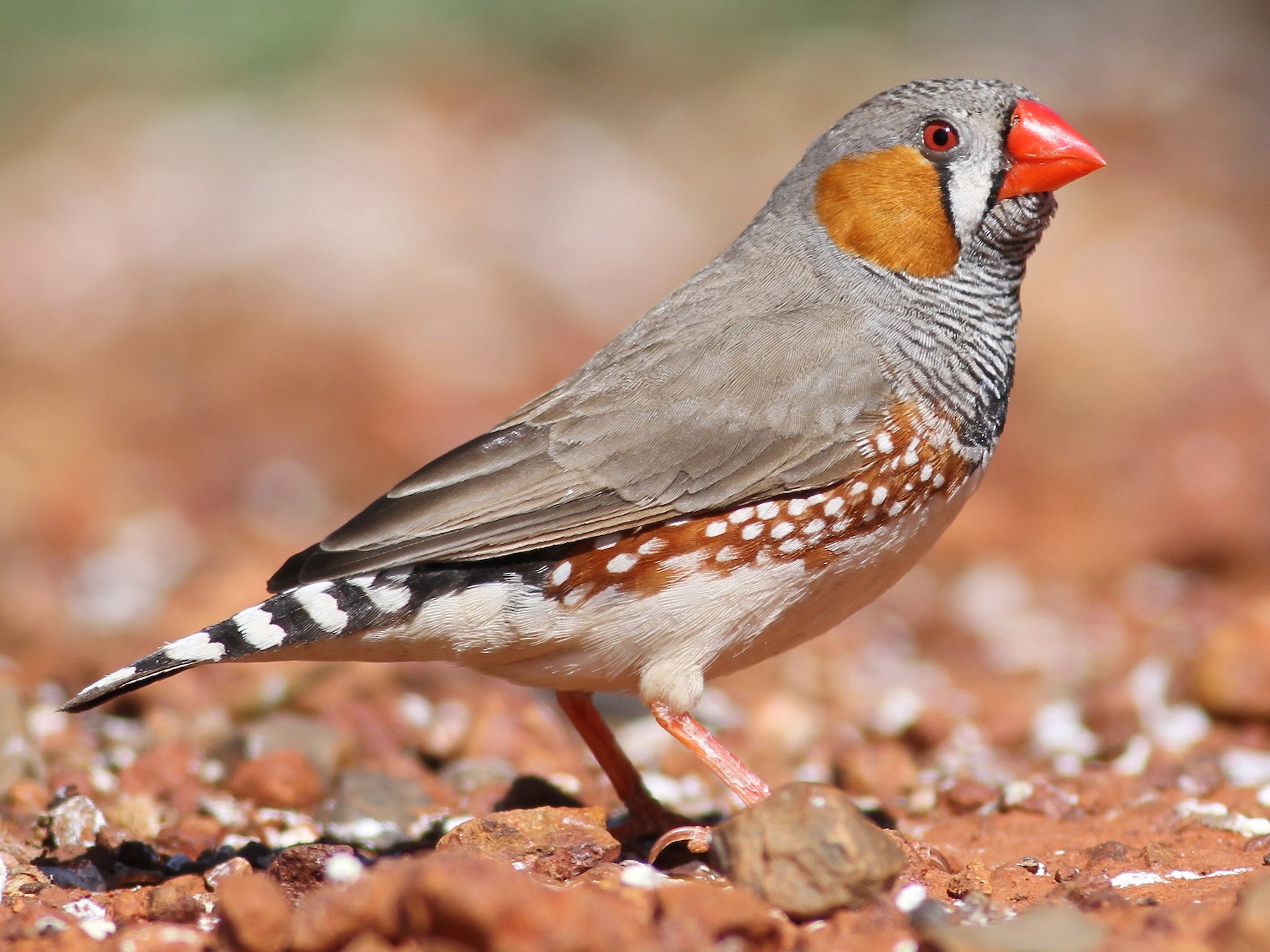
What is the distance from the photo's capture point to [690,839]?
3.95 meters

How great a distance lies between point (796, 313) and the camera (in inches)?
172

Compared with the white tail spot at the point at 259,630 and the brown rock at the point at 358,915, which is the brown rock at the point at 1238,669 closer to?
the white tail spot at the point at 259,630

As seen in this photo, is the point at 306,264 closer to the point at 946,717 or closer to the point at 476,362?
the point at 476,362

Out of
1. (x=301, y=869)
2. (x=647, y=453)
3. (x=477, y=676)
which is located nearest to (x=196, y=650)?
(x=301, y=869)

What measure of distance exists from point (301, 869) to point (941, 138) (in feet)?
9.04

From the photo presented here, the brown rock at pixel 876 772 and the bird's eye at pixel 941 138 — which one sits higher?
the bird's eye at pixel 941 138

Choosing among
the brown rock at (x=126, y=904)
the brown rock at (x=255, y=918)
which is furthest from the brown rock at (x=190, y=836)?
the brown rock at (x=255, y=918)

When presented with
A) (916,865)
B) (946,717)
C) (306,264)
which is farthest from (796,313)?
(306,264)

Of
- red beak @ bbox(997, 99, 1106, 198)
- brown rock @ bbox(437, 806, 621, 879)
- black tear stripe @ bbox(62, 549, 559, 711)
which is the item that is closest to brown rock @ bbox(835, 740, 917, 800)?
brown rock @ bbox(437, 806, 621, 879)

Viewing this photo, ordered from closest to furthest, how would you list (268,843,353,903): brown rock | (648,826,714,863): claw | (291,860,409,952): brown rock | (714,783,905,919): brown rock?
(291,860,409,952): brown rock → (714,783,905,919): brown rock → (268,843,353,903): brown rock → (648,826,714,863): claw

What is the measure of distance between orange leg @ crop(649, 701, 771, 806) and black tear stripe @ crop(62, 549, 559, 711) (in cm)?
56

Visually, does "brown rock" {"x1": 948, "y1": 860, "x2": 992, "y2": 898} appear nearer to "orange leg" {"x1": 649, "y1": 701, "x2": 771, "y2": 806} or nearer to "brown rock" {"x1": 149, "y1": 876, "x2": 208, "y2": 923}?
"orange leg" {"x1": 649, "y1": 701, "x2": 771, "y2": 806}

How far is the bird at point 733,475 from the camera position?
3977mm

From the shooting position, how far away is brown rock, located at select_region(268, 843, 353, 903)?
145 inches
